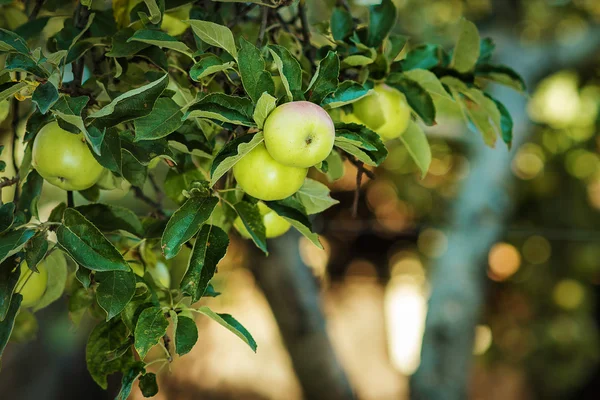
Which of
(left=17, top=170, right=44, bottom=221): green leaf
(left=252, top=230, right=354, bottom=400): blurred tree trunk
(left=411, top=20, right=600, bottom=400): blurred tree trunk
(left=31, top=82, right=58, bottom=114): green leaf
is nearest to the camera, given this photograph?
(left=31, top=82, right=58, bottom=114): green leaf

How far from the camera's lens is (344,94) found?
0.47 metres

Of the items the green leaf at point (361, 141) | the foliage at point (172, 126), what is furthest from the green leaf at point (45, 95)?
the green leaf at point (361, 141)

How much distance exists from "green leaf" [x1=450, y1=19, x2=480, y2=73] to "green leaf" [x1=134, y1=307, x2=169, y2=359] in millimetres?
379

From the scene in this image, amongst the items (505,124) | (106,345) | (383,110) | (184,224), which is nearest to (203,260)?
(184,224)


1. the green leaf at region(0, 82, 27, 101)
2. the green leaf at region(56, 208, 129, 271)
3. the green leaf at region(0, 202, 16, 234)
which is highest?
the green leaf at region(0, 82, 27, 101)

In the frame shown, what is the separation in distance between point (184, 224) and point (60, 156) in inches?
5.3

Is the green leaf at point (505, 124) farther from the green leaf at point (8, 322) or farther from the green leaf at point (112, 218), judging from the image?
the green leaf at point (8, 322)

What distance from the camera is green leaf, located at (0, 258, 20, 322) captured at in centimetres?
44

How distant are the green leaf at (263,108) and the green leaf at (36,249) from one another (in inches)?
7.2

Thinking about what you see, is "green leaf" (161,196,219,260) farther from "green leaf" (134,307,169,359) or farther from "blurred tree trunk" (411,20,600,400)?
"blurred tree trunk" (411,20,600,400)

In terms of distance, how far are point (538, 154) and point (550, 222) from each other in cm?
32

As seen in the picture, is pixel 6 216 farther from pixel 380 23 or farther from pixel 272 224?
pixel 380 23

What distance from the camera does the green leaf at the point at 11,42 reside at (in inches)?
17.5

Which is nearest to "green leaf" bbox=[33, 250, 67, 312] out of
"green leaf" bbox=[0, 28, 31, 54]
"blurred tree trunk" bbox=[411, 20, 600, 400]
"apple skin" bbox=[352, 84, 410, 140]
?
"green leaf" bbox=[0, 28, 31, 54]
